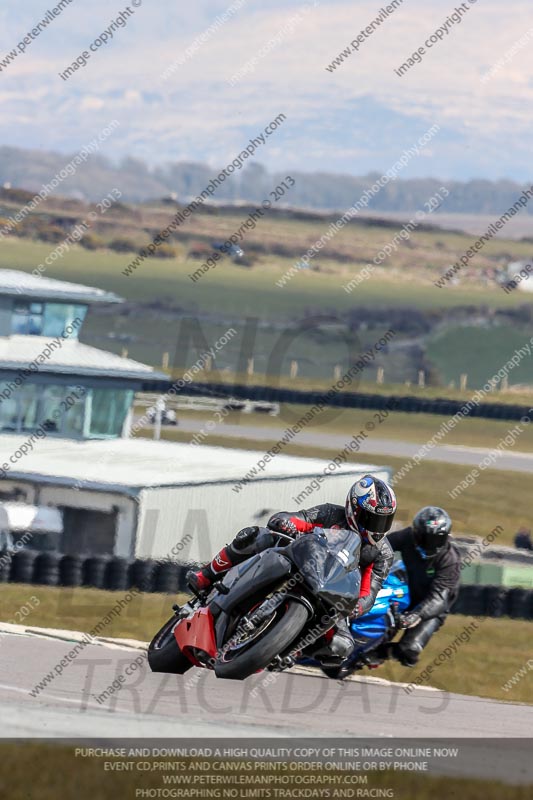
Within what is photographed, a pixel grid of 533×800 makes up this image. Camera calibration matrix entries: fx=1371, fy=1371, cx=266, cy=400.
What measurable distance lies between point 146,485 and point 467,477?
26.9m

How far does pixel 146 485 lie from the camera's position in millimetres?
30719

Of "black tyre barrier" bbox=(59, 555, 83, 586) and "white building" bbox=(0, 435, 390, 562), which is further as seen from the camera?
"white building" bbox=(0, 435, 390, 562)

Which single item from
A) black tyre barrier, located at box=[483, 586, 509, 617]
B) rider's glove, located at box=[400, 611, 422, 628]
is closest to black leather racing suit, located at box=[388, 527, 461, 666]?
rider's glove, located at box=[400, 611, 422, 628]

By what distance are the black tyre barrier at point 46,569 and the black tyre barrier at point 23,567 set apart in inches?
3.3

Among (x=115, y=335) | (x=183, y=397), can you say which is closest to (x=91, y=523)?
(x=183, y=397)

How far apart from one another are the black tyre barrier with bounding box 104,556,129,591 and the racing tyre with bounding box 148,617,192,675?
12.8 meters

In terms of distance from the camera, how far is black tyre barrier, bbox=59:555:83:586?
2359cm

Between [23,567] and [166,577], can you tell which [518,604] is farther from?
[23,567]

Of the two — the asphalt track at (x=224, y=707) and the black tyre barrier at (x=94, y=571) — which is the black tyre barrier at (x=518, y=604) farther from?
the asphalt track at (x=224, y=707)

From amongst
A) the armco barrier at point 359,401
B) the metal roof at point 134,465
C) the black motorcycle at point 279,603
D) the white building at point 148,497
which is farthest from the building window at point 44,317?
the black motorcycle at point 279,603

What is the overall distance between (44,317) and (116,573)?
17.3 m

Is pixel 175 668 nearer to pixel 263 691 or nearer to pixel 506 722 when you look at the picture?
pixel 263 691

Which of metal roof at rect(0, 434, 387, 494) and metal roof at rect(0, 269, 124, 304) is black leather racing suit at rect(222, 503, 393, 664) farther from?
metal roof at rect(0, 269, 124, 304)

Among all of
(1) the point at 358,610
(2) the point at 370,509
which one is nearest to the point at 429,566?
(2) the point at 370,509
